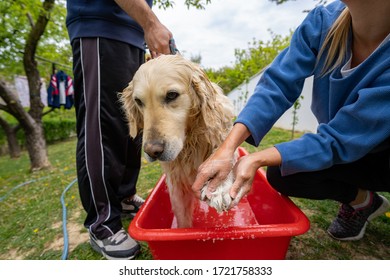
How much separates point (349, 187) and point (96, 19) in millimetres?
2068

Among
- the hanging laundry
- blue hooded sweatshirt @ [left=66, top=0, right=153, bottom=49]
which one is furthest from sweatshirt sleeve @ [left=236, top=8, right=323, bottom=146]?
the hanging laundry

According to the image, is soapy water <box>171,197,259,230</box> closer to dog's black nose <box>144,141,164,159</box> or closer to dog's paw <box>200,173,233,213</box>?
dog's black nose <box>144,141,164,159</box>

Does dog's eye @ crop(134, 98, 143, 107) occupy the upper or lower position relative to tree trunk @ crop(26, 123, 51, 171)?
upper

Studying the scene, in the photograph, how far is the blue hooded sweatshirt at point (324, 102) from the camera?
4.03ft

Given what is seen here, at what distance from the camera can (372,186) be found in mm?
1641

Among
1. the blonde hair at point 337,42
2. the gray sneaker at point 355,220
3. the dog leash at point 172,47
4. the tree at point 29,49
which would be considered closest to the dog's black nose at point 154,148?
the dog leash at point 172,47

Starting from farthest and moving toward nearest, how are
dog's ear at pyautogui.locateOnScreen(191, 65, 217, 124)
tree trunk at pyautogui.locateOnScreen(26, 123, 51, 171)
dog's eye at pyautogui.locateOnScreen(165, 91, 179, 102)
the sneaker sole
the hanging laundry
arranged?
1. the hanging laundry
2. tree trunk at pyautogui.locateOnScreen(26, 123, 51, 171)
3. the sneaker sole
4. dog's ear at pyautogui.locateOnScreen(191, 65, 217, 124)
5. dog's eye at pyautogui.locateOnScreen(165, 91, 179, 102)

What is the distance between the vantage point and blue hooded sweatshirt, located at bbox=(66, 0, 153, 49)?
1754mm

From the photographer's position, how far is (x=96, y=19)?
1.76 meters

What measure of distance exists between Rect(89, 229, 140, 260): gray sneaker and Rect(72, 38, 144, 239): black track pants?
5 centimetres

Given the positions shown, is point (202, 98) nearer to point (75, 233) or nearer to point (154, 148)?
point (154, 148)

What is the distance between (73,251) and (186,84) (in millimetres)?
1588

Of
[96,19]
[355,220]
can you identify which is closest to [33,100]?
[96,19]

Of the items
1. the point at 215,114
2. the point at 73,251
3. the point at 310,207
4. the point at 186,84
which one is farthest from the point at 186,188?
the point at 310,207
